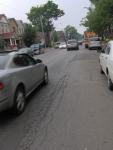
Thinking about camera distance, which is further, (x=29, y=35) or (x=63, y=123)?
(x=29, y=35)

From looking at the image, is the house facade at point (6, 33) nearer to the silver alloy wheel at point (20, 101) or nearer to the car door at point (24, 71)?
the car door at point (24, 71)

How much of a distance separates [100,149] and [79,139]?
1.83ft

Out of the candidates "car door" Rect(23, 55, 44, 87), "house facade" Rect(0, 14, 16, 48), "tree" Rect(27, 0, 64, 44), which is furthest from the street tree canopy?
"car door" Rect(23, 55, 44, 87)

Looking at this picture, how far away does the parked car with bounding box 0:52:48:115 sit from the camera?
6.18 m

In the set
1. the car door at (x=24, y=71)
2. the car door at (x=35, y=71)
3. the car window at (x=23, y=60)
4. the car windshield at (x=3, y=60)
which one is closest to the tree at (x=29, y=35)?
the car door at (x=35, y=71)

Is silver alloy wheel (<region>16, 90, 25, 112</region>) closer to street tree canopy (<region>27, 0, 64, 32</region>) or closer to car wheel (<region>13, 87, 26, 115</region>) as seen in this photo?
car wheel (<region>13, 87, 26, 115</region>)

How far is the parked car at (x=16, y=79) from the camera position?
6184 mm

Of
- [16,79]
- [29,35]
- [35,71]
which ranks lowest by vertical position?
[29,35]

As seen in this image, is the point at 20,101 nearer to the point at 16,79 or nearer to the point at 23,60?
the point at 16,79

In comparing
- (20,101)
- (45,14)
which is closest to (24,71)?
(20,101)

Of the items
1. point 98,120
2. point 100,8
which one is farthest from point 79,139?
point 100,8

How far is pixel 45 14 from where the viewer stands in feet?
298

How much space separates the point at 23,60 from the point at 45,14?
278ft

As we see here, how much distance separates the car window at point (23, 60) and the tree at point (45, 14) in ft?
269
